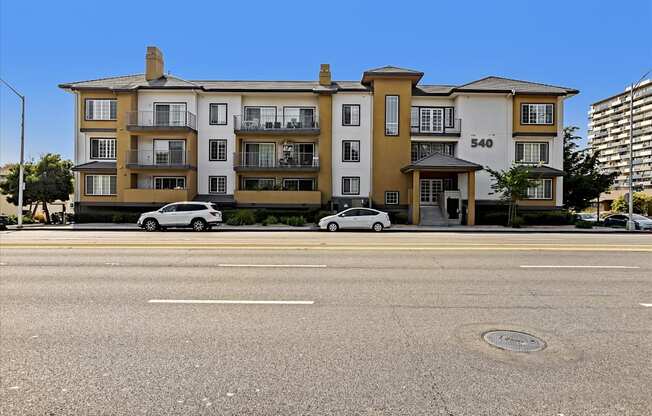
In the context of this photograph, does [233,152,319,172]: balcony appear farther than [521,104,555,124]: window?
No

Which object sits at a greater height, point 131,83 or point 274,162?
point 131,83

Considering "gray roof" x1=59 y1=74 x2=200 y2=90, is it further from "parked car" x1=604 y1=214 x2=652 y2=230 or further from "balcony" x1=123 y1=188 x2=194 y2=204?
"parked car" x1=604 y1=214 x2=652 y2=230

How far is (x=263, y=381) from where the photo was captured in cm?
369

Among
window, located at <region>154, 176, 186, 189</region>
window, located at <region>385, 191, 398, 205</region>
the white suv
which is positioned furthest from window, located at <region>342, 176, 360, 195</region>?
window, located at <region>154, 176, 186, 189</region>

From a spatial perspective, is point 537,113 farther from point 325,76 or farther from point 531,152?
point 325,76

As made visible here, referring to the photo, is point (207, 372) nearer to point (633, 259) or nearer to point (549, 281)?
point (549, 281)

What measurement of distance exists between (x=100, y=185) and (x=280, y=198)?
14.2 meters

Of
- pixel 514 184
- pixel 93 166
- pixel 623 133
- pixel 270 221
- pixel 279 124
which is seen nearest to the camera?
pixel 514 184

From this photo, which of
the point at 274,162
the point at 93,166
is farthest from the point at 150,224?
the point at 274,162

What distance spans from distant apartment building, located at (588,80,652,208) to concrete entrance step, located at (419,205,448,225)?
95.3m

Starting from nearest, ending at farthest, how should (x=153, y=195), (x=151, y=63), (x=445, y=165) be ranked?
(x=445, y=165) → (x=153, y=195) → (x=151, y=63)

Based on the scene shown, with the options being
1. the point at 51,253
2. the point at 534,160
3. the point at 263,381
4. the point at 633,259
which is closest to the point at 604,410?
the point at 263,381

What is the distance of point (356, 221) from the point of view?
2436 centimetres

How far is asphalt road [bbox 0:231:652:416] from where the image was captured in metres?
3.38
